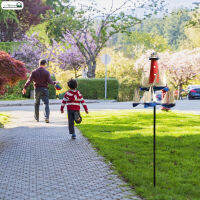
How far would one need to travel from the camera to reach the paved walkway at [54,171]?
13.4 ft

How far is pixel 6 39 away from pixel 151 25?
87.8 metres

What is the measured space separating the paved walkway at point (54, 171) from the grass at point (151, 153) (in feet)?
0.81

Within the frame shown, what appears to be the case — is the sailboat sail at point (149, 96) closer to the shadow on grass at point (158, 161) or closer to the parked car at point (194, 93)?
the shadow on grass at point (158, 161)


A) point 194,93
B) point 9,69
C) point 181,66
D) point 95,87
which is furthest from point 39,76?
point 181,66

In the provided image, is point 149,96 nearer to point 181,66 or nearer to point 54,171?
point 54,171

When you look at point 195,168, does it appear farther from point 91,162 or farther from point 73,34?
point 73,34

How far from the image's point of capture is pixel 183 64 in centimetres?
3678

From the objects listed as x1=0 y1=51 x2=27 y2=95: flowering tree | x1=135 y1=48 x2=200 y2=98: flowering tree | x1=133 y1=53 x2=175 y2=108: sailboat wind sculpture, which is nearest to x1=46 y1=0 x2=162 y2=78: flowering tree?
x1=135 y1=48 x2=200 y2=98: flowering tree

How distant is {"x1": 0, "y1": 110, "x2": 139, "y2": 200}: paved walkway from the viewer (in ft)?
13.4

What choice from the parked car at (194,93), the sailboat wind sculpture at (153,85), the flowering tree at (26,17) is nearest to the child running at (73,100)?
the sailboat wind sculpture at (153,85)

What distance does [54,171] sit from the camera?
508 cm

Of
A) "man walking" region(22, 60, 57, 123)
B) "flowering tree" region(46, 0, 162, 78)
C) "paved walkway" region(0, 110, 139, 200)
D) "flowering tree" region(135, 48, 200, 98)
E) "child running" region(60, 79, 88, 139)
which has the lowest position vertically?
"paved walkway" region(0, 110, 139, 200)

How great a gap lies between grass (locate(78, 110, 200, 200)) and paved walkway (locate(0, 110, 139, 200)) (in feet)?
0.81

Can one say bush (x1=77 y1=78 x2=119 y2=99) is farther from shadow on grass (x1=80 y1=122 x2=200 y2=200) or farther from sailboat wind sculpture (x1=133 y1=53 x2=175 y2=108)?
sailboat wind sculpture (x1=133 y1=53 x2=175 y2=108)
